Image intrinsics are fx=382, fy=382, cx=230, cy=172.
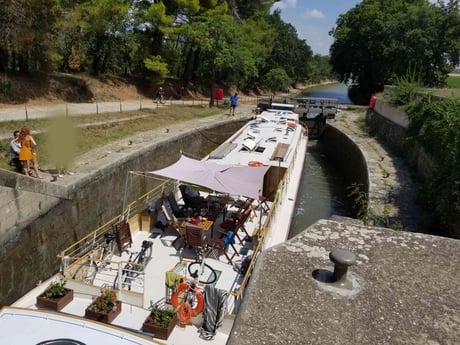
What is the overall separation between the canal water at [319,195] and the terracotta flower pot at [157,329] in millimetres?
6043

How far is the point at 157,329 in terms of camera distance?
19.7ft

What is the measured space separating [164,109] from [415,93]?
50.0ft

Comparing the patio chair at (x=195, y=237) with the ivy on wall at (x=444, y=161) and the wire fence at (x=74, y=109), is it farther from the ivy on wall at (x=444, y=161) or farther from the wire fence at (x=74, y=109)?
the wire fence at (x=74, y=109)

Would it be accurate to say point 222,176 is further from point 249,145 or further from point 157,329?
point 249,145

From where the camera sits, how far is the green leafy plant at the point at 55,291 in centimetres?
668

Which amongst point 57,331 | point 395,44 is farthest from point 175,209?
point 395,44

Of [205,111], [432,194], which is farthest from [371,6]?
[432,194]

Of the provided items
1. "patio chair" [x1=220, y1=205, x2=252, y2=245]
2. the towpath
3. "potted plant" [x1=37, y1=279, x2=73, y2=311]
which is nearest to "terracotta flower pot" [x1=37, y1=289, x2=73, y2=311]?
"potted plant" [x1=37, y1=279, x2=73, y2=311]

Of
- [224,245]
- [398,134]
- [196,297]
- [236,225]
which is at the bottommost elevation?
[196,297]

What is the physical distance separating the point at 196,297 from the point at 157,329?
80 centimetres

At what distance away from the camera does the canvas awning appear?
846 cm

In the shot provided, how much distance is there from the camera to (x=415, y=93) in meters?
20.2

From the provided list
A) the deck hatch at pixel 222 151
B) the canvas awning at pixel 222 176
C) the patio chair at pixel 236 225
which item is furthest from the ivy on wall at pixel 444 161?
the deck hatch at pixel 222 151

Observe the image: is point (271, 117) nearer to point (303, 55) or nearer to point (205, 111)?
point (205, 111)
